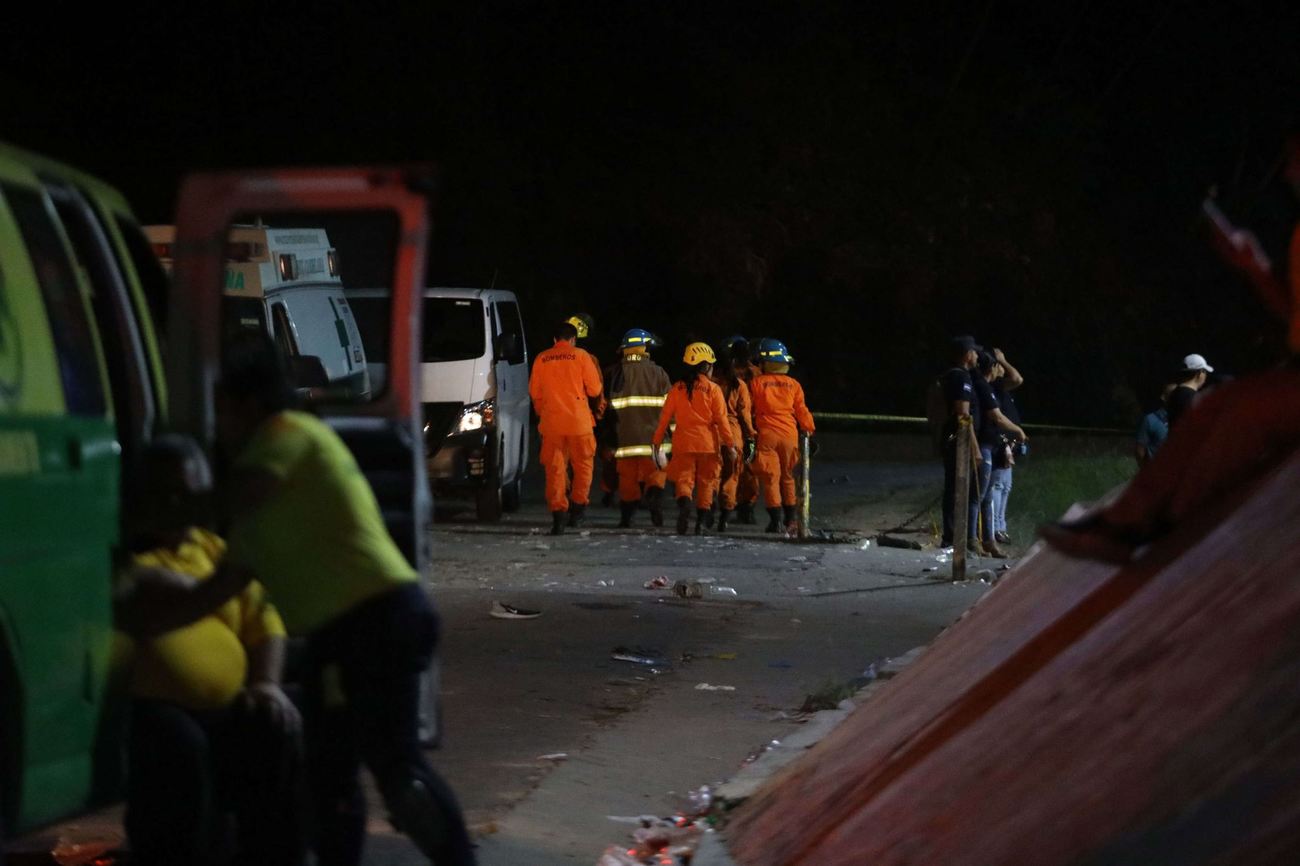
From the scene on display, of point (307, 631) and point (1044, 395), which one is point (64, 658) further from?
point (1044, 395)

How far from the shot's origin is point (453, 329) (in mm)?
17641

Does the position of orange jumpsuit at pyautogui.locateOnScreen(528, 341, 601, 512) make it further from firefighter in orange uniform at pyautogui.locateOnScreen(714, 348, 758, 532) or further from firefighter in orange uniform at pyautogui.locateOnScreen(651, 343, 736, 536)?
firefighter in orange uniform at pyautogui.locateOnScreen(714, 348, 758, 532)

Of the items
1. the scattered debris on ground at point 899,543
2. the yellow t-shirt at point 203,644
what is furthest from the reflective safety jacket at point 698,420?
the yellow t-shirt at point 203,644

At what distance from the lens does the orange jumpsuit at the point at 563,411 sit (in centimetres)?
1672

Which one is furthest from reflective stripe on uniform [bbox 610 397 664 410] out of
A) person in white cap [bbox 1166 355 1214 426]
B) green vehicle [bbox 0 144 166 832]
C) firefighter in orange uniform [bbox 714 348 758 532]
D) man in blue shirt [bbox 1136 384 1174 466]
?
green vehicle [bbox 0 144 166 832]

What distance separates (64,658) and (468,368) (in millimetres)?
12488

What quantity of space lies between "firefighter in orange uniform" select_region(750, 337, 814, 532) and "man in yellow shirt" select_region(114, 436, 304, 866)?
12.4m

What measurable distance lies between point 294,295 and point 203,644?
7804 millimetres

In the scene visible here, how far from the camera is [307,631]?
5094 millimetres

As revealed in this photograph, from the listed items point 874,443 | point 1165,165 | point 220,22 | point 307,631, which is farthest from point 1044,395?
point 307,631

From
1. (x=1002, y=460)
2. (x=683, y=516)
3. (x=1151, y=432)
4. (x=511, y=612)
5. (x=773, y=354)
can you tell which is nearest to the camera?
(x=511, y=612)

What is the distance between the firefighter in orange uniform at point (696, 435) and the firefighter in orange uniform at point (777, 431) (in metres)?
0.40

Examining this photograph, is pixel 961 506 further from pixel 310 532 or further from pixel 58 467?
pixel 58 467

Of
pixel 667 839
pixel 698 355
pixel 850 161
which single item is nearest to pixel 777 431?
pixel 698 355
